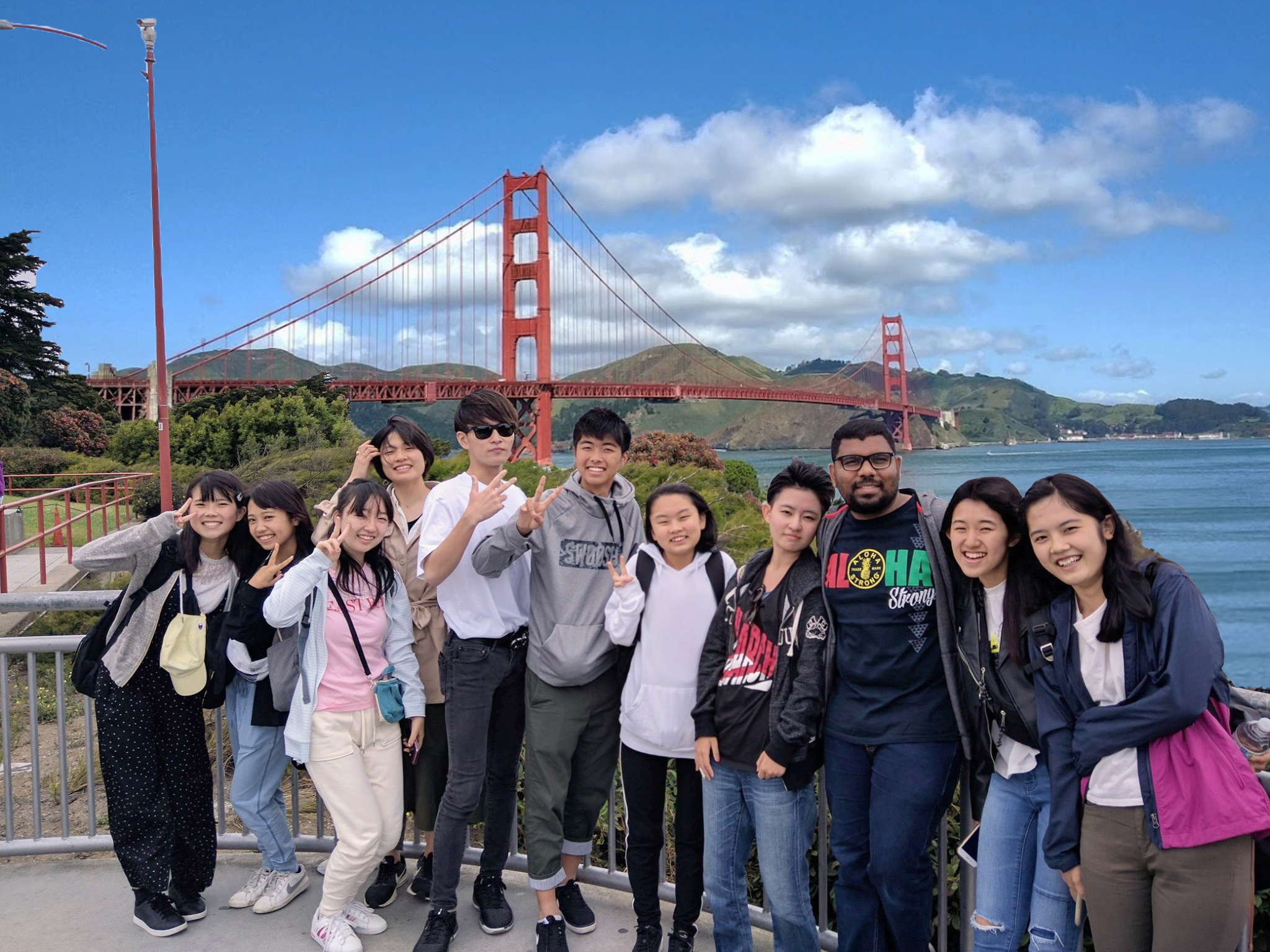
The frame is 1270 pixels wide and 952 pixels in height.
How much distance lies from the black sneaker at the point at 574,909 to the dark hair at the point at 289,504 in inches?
48.1

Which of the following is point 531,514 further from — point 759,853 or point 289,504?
point 759,853

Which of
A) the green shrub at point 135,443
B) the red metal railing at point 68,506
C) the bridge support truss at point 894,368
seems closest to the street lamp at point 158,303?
the red metal railing at point 68,506

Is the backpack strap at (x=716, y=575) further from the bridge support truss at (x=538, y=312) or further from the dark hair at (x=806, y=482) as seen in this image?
the bridge support truss at (x=538, y=312)

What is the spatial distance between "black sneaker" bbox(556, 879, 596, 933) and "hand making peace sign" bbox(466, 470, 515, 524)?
1080 millimetres

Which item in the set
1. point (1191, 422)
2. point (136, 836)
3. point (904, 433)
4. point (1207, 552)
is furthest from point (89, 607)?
point (1191, 422)

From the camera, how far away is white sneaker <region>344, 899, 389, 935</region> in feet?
8.22

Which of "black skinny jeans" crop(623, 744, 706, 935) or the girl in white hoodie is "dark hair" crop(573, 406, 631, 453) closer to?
the girl in white hoodie

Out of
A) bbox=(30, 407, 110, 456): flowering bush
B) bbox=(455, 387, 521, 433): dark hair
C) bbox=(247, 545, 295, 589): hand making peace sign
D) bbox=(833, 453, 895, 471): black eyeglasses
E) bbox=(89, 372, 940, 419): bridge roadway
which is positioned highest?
bbox=(89, 372, 940, 419): bridge roadway

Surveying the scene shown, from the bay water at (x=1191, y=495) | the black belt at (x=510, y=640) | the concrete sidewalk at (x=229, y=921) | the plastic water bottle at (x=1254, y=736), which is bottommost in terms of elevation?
the bay water at (x=1191, y=495)

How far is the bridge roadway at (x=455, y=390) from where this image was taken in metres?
26.1

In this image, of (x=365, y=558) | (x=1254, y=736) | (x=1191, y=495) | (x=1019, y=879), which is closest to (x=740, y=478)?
(x=365, y=558)

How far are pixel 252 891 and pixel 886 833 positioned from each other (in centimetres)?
186

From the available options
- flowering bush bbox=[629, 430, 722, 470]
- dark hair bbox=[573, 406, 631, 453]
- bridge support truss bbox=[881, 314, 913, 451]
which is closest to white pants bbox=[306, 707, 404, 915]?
dark hair bbox=[573, 406, 631, 453]

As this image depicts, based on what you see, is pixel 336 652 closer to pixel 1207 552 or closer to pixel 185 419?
pixel 185 419
